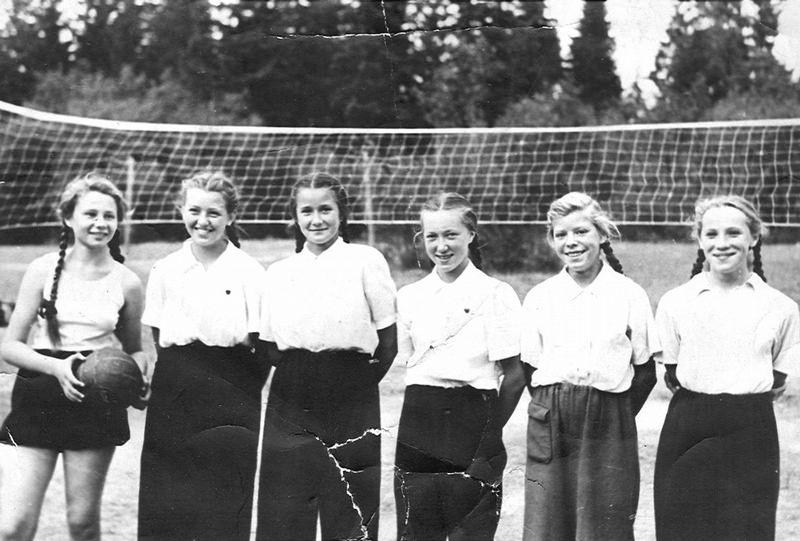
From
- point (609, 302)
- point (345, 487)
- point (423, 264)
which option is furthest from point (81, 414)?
point (609, 302)

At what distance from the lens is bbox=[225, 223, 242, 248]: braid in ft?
11.3

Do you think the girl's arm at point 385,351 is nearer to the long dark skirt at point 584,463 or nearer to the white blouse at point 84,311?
the long dark skirt at point 584,463

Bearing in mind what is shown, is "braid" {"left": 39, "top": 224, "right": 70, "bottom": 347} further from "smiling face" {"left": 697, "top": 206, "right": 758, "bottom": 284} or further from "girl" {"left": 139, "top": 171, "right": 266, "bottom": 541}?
"smiling face" {"left": 697, "top": 206, "right": 758, "bottom": 284}

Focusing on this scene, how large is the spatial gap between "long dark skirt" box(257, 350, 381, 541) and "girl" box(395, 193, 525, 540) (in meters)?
0.12

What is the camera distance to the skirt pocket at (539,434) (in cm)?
325

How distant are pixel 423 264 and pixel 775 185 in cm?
135

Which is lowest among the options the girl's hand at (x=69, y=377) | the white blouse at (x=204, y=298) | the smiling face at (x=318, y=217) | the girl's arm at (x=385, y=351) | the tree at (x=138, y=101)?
the girl's hand at (x=69, y=377)

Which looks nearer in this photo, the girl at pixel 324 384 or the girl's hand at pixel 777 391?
the girl's hand at pixel 777 391

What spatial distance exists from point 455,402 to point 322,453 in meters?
0.53

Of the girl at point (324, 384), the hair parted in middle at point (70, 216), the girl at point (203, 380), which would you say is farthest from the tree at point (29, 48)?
the girl at point (324, 384)

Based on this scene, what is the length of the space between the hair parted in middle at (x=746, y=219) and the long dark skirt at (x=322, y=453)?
1.27m

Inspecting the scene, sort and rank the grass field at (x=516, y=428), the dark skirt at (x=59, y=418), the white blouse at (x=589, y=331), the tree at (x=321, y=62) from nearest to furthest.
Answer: the white blouse at (x=589, y=331), the grass field at (x=516, y=428), the dark skirt at (x=59, y=418), the tree at (x=321, y=62)

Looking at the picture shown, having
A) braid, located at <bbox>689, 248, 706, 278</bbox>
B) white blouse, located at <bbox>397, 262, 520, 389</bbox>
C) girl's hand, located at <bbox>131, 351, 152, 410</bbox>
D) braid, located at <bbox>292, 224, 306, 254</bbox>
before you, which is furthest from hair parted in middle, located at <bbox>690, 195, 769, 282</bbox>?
girl's hand, located at <bbox>131, 351, 152, 410</bbox>

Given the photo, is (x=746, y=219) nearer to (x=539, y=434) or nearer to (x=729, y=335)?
(x=729, y=335)
